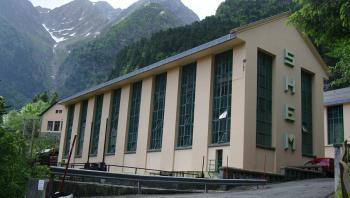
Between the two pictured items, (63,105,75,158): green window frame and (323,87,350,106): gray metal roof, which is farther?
(63,105,75,158): green window frame

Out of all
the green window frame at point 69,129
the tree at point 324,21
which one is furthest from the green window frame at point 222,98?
the green window frame at point 69,129

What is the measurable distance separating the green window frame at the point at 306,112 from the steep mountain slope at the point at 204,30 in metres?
40.3

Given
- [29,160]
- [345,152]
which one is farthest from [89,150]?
[345,152]

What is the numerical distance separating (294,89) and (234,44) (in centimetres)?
653

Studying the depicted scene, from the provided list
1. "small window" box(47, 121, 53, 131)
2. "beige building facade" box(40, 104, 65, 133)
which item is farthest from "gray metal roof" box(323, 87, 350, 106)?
"small window" box(47, 121, 53, 131)

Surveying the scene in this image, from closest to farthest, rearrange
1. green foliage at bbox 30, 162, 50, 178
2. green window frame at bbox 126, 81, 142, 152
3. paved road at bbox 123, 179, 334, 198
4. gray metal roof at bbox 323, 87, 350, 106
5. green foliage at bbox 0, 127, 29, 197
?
1. green foliage at bbox 0, 127, 29, 197
2. green foliage at bbox 30, 162, 50, 178
3. paved road at bbox 123, 179, 334, 198
4. green window frame at bbox 126, 81, 142, 152
5. gray metal roof at bbox 323, 87, 350, 106

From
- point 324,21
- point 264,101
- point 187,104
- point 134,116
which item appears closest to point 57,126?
point 134,116

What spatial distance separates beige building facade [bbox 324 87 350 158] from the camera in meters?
38.6

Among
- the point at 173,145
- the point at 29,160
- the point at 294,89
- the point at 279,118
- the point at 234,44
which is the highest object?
the point at 234,44

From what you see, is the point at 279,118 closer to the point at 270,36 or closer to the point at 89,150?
the point at 270,36

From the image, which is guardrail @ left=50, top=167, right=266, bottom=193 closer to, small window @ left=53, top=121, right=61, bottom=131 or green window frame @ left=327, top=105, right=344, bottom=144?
green window frame @ left=327, top=105, right=344, bottom=144

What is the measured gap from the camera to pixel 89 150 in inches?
1615

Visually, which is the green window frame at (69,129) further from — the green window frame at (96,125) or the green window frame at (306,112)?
the green window frame at (306,112)

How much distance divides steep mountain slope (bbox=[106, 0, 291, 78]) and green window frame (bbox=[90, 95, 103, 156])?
1348 inches
